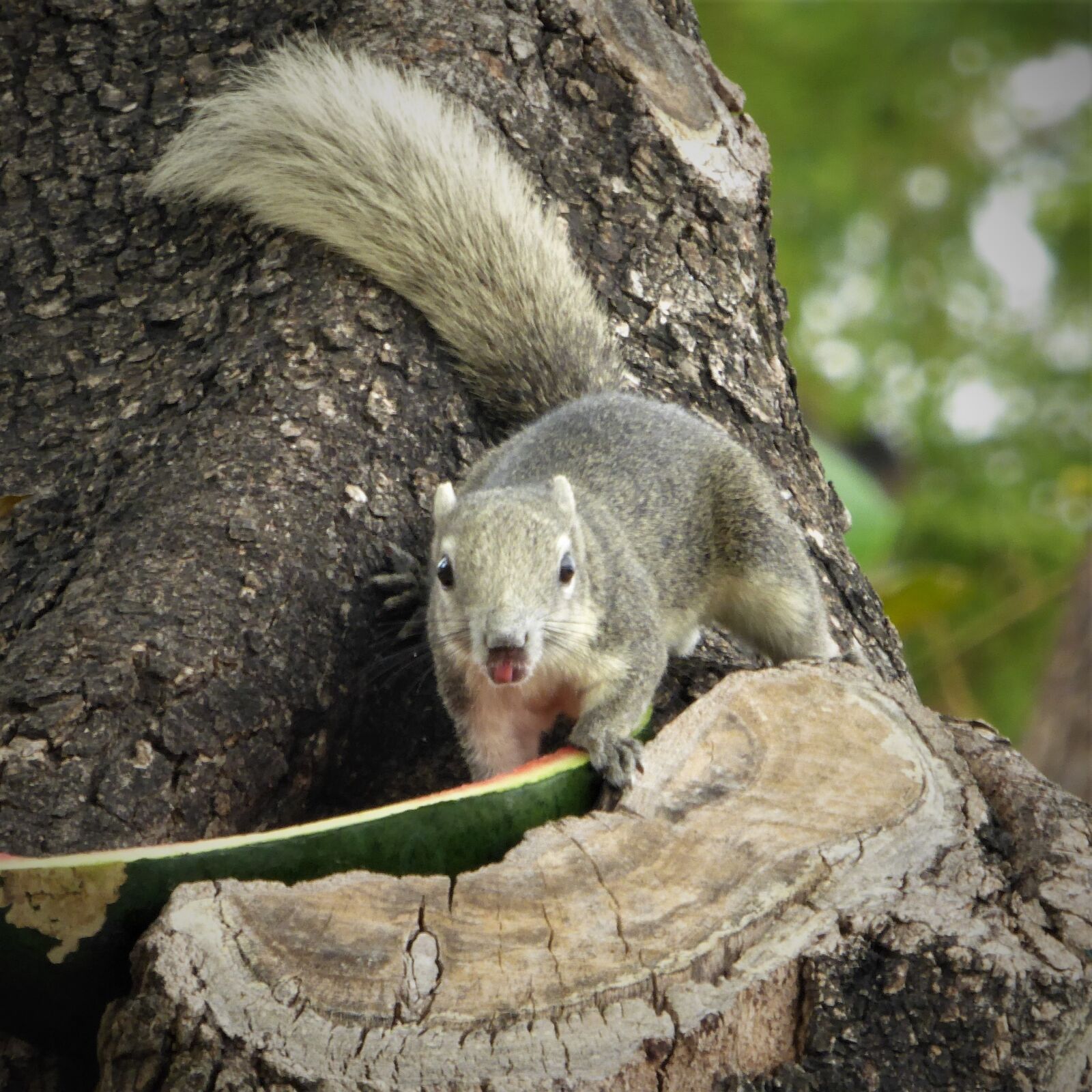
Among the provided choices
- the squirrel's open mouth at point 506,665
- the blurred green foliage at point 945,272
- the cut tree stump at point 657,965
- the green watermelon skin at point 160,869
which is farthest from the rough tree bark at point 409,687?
the blurred green foliage at point 945,272

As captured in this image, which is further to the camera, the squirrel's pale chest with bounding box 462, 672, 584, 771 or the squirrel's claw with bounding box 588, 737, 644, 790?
the squirrel's pale chest with bounding box 462, 672, 584, 771

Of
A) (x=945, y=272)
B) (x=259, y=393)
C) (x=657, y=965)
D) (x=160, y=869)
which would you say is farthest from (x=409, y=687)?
(x=945, y=272)

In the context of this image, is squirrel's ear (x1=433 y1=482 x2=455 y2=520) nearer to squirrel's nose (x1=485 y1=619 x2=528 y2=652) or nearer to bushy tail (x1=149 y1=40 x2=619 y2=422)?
squirrel's nose (x1=485 y1=619 x2=528 y2=652)

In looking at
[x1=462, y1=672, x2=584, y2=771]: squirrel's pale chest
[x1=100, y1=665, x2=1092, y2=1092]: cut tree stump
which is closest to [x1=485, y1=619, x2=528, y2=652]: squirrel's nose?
[x1=462, y1=672, x2=584, y2=771]: squirrel's pale chest

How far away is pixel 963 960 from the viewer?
1844 mm

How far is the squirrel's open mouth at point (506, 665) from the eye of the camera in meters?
2.44

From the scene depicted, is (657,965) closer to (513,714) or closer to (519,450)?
(513,714)

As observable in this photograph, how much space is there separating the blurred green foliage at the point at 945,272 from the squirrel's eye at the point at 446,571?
11.9 feet

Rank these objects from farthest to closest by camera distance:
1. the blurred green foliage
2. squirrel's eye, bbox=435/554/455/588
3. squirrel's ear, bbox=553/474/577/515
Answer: the blurred green foliage, squirrel's ear, bbox=553/474/577/515, squirrel's eye, bbox=435/554/455/588

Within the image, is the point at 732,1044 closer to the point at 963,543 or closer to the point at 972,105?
the point at 963,543

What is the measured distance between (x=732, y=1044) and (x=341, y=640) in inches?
45.8

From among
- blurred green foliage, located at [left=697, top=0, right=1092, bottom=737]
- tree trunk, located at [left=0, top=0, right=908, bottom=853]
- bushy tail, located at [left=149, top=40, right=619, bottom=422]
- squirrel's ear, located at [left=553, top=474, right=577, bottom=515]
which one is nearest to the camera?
tree trunk, located at [left=0, top=0, right=908, bottom=853]

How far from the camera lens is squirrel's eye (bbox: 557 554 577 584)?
269cm

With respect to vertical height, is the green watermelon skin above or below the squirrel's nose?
below
